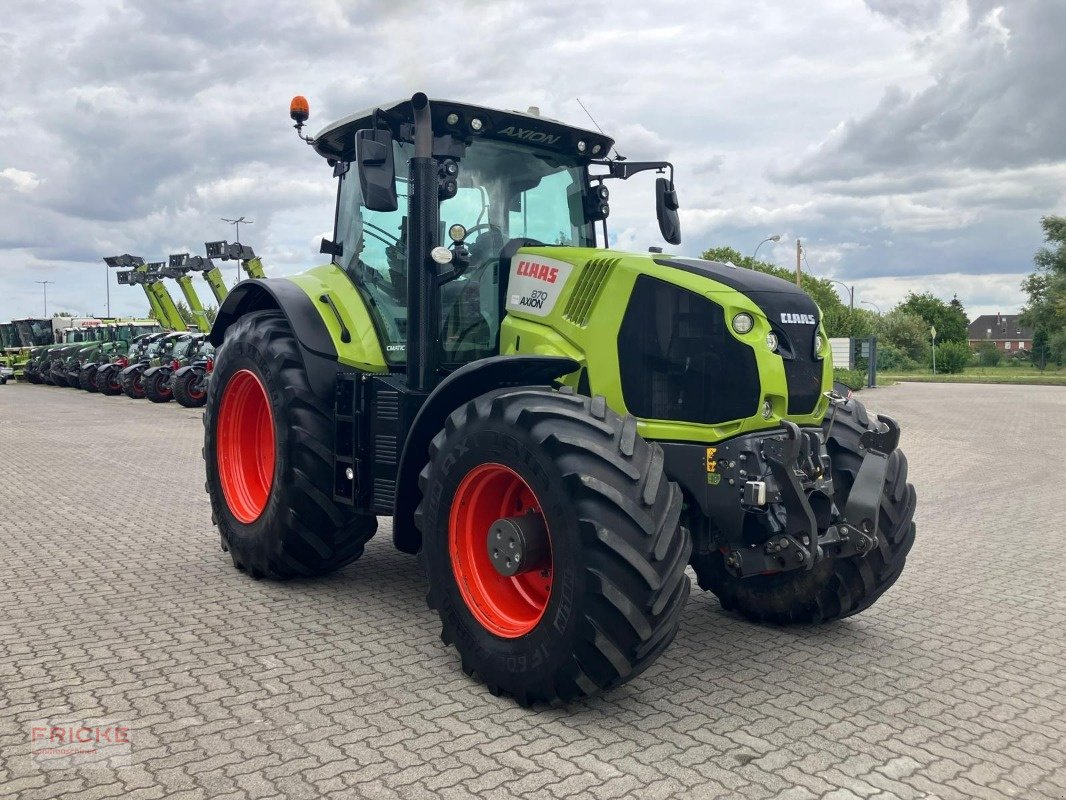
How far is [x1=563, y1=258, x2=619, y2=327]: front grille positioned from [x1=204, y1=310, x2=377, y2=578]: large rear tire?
1819mm

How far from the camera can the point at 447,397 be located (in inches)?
186

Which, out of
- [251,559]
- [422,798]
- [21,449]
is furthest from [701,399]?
[21,449]

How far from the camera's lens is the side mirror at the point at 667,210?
590 centimetres

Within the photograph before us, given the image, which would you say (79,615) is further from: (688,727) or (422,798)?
(688,727)

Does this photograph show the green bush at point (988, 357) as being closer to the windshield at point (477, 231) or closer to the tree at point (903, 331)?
the tree at point (903, 331)

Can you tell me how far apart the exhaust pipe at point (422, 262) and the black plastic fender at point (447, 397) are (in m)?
0.42

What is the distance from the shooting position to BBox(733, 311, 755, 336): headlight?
14.2ft

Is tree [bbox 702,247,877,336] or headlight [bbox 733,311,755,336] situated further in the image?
tree [bbox 702,247,877,336]

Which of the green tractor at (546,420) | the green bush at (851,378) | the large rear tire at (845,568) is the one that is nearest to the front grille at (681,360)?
the green tractor at (546,420)

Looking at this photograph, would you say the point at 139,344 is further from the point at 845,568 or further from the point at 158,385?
the point at 845,568

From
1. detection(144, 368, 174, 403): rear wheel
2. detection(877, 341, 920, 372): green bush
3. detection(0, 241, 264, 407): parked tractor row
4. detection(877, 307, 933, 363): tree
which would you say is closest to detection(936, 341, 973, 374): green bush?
detection(877, 341, 920, 372): green bush

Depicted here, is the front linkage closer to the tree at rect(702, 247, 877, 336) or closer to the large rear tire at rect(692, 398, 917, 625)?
the large rear tire at rect(692, 398, 917, 625)

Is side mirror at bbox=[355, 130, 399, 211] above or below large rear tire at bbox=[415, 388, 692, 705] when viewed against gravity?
above

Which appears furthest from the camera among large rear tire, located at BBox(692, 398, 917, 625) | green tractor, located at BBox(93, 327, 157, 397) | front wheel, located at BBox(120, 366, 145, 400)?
green tractor, located at BBox(93, 327, 157, 397)
